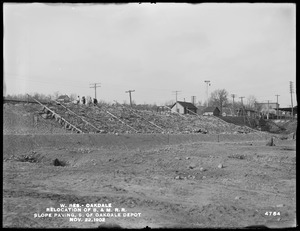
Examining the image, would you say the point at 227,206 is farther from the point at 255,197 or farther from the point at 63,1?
the point at 63,1

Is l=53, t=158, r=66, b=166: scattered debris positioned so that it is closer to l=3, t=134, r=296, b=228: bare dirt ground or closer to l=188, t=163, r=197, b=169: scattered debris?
l=3, t=134, r=296, b=228: bare dirt ground

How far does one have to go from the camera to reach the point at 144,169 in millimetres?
10344

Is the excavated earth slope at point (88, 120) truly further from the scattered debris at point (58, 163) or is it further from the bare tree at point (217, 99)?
the bare tree at point (217, 99)

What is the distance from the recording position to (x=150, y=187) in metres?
7.95

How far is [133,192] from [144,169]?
2.96 meters

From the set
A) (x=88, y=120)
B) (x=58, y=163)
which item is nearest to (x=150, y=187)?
(x=58, y=163)

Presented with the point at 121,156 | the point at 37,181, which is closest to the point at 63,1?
the point at 37,181

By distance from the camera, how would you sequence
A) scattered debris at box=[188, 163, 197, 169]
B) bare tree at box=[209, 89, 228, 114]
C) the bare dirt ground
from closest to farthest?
the bare dirt ground < scattered debris at box=[188, 163, 197, 169] < bare tree at box=[209, 89, 228, 114]

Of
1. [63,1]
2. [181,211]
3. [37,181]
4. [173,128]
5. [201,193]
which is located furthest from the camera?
[173,128]

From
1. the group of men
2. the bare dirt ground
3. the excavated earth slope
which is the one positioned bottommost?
the bare dirt ground

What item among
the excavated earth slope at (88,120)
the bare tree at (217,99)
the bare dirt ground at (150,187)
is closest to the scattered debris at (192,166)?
the bare dirt ground at (150,187)

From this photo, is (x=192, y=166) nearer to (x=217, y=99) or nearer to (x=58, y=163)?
(x=58, y=163)

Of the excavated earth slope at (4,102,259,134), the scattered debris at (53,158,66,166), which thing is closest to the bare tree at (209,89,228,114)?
the excavated earth slope at (4,102,259,134)

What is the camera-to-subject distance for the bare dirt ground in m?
5.75
